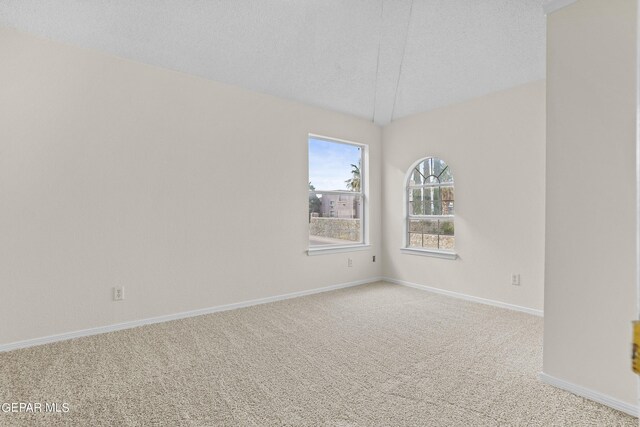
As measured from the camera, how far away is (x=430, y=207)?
183 inches

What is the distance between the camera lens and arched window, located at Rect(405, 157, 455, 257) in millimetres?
4422

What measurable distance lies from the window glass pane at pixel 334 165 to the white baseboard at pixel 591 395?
3.19 meters

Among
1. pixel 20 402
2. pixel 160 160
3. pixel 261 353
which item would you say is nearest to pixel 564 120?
pixel 261 353

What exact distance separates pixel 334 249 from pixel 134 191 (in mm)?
2529

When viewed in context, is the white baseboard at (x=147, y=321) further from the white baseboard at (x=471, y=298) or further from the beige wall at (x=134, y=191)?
the white baseboard at (x=471, y=298)

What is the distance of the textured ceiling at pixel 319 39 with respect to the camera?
8.87 ft

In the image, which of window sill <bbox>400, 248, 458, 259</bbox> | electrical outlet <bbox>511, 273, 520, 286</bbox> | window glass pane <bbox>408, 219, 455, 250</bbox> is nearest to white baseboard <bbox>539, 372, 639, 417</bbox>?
electrical outlet <bbox>511, 273, 520, 286</bbox>

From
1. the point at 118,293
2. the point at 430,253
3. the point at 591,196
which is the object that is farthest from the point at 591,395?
the point at 118,293

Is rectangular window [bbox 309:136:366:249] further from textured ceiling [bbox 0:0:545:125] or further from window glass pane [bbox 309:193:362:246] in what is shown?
textured ceiling [bbox 0:0:545:125]

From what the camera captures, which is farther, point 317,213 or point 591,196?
point 317,213

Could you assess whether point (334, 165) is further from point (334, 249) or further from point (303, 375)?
point (303, 375)

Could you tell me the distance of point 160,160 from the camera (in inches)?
130

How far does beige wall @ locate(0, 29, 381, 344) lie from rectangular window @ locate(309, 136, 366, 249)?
0.81 feet

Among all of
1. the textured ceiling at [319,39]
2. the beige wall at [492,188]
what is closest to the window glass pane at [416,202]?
the beige wall at [492,188]
